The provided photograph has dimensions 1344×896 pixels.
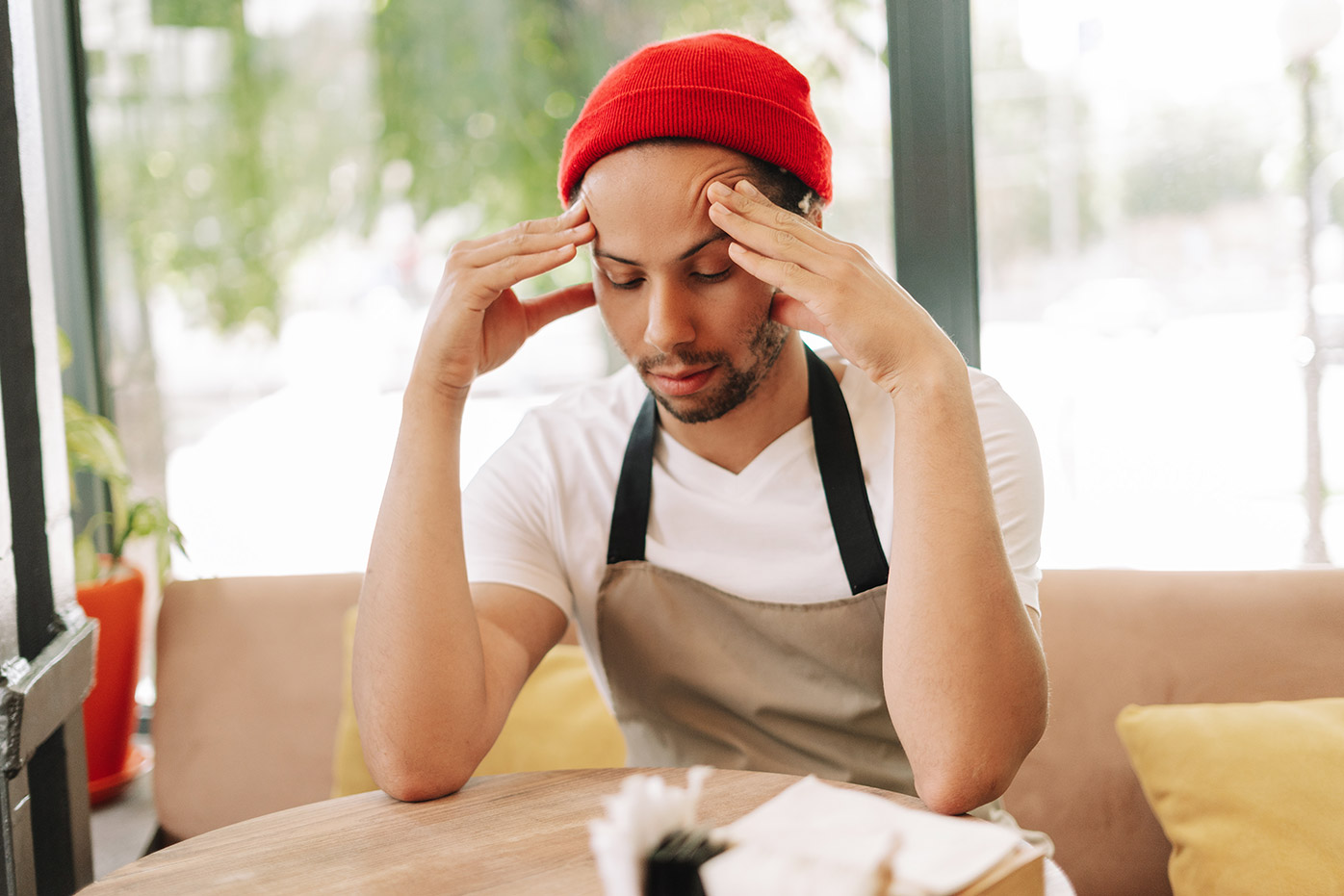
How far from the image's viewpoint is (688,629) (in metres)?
1.36

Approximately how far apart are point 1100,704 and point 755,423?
2.74 feet

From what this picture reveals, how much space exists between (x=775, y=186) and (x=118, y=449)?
1.87m

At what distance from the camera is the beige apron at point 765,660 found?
131 centimetres

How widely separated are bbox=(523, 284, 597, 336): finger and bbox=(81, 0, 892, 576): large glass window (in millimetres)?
1170

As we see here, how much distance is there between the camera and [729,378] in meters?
1.34

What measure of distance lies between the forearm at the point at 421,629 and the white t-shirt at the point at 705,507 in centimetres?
16

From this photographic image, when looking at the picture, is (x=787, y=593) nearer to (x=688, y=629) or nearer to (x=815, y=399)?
(x=688, y=629)

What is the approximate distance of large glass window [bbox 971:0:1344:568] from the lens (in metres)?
2.19

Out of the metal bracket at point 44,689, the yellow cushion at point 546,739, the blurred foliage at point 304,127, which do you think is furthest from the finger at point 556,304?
the blurred foliage at point 304,127

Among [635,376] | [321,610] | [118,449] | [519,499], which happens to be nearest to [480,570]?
[519,499]

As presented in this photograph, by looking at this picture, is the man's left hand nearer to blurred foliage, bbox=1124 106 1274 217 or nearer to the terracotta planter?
blurred foliage, bbox=1124 106 1274 217

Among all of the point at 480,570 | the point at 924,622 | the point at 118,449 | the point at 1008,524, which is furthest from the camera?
the point at 118,449

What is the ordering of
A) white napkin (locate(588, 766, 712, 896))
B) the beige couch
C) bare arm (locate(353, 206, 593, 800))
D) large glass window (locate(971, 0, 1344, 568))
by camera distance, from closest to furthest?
white napkin (locate(588, 766, 712, 896)), bare arm (locate(353, 206, 593, 800)), the beige couch, large glass window (locate(971, 0, 1344, 568))

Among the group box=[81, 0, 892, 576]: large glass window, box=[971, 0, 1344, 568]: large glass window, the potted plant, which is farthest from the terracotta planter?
box=[971, 0, 1344, 568]: large glass window
